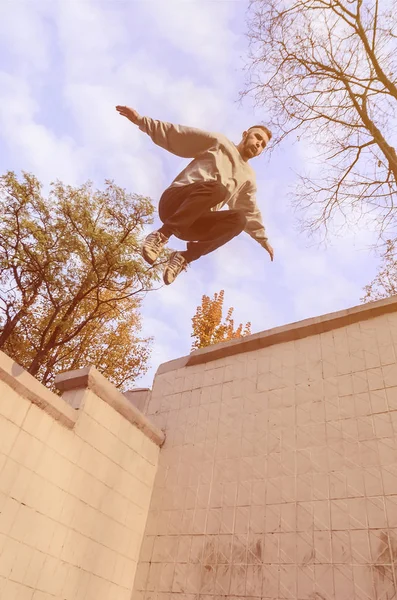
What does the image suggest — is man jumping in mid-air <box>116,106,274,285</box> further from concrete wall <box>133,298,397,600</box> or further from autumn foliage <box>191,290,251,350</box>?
autumn foliage <box>191,290,251,350</box>

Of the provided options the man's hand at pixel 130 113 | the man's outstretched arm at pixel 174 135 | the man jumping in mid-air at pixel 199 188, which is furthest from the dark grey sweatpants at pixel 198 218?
the man's hand at pixel 130 113

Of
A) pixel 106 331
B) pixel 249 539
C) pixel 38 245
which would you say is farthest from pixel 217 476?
pixel 106 331

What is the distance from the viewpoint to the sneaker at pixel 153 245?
137 inches

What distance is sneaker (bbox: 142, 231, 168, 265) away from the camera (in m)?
3.47

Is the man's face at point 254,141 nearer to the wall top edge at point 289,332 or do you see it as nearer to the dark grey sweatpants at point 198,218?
the dark grey sweatpants at point 198,218

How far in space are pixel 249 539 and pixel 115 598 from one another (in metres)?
1.33

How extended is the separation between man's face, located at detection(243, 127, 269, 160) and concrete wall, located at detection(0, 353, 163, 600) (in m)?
2.59

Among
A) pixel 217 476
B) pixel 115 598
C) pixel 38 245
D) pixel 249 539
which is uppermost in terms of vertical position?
pixel 38 245

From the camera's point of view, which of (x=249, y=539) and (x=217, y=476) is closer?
(x=249, y=539)

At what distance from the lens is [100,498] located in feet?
12.7

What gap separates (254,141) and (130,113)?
1219 millimetres

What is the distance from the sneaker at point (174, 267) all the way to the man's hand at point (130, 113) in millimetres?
1189

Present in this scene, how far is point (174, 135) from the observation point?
377 cm

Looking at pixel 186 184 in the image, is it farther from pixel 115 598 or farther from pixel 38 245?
pixel 38 245
